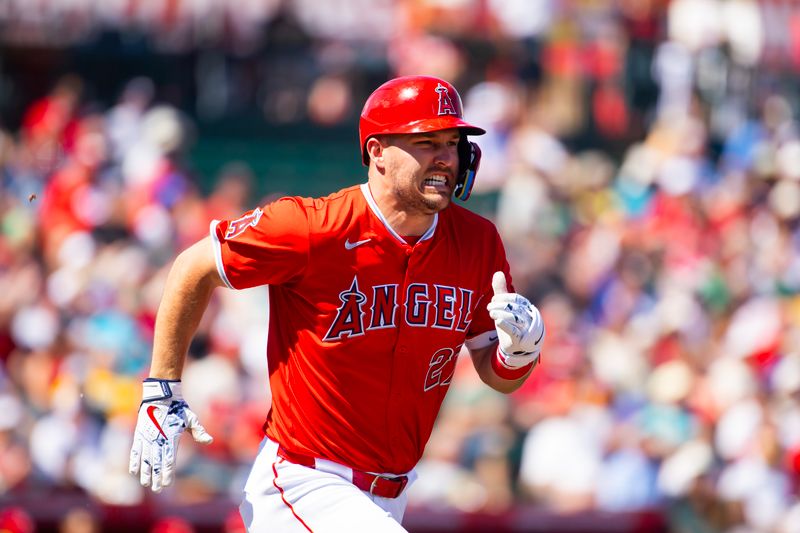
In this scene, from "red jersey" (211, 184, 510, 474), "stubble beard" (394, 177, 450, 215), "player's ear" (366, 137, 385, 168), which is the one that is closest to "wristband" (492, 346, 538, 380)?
"red jersey" (211, 184, 510, 474)

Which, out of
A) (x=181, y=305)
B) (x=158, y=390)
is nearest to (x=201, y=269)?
(x=181, y=305)

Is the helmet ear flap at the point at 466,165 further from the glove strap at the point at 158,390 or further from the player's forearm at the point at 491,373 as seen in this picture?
the glove strap at the point at 158,390

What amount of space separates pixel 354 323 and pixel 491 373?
2.01 ft

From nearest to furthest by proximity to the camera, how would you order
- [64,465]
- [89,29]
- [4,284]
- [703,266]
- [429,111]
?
[429,111] < [64,465] < [4,284] < [703,266] < [89,29]

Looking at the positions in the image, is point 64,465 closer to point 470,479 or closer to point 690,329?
point 470,479

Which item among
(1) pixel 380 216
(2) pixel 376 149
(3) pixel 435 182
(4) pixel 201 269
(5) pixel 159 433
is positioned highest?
(2) pixel 376 149

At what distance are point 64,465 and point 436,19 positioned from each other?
6.27 m

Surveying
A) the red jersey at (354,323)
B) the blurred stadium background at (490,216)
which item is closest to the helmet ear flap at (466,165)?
the red jersey at (354,323)

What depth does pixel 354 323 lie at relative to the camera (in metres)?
4.82

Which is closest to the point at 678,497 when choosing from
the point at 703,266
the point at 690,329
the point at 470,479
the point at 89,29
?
the point at 470,479

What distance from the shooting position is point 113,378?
931 centimetres

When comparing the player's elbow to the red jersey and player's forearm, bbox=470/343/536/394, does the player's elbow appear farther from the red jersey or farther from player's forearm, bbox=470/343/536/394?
player's forearm, bbox=470/343/536/394

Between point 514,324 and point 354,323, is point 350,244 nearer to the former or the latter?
point 354,323

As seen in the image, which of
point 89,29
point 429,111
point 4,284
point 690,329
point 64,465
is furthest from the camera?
point 89,29
